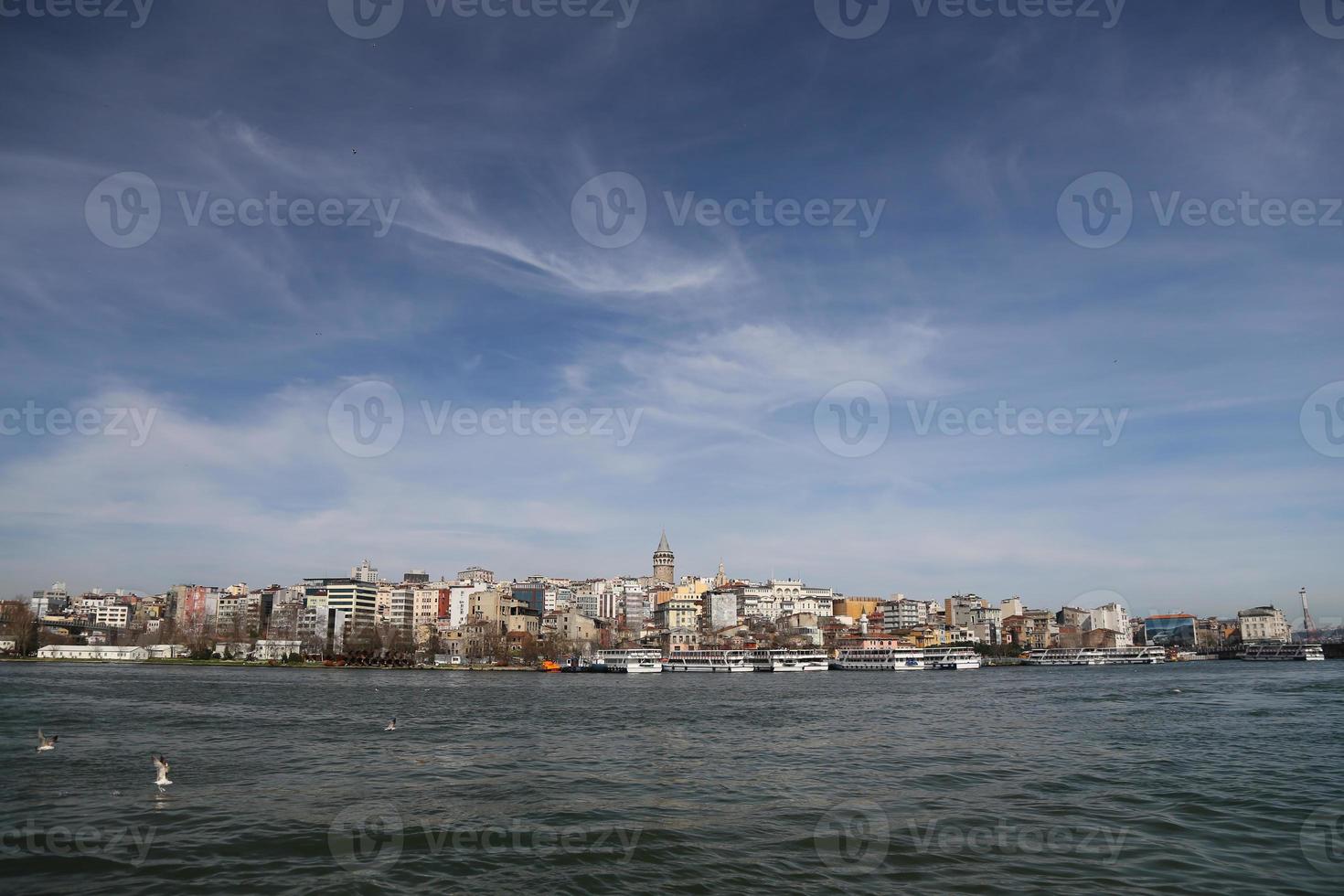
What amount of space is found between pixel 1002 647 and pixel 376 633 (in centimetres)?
12053

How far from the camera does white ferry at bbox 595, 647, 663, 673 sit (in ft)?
391

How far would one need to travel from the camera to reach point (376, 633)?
13912 cm

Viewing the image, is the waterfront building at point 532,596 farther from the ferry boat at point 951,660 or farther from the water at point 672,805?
the water at point 672,805

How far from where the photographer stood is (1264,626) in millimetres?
186250

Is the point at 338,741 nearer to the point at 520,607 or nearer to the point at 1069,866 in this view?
the point at 1069,866

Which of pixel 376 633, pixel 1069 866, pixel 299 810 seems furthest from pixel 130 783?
pixel 376 633

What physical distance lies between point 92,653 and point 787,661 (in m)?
108

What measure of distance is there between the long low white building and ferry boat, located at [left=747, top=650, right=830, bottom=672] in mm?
95853

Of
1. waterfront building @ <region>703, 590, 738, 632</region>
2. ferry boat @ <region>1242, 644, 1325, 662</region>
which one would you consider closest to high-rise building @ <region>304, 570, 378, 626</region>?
waterfront building @ <region>703, 590, 738, 632</region>

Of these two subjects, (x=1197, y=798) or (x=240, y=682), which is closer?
(x=1197, y=798)
